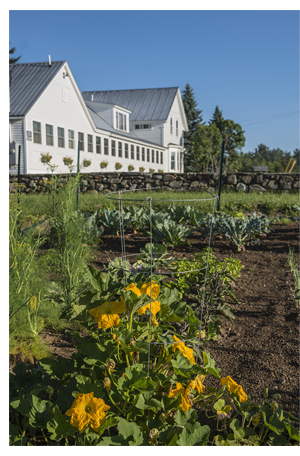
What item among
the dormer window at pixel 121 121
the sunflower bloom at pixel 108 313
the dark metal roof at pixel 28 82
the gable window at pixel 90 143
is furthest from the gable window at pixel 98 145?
the sunflower bloom at pixel 108 313

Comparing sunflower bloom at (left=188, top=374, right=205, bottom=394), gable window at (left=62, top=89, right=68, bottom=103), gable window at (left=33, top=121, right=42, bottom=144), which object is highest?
gable window at (left=62, top=89, right=68, bottom=103)

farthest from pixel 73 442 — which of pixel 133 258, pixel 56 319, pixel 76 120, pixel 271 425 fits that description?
pixel 76 120

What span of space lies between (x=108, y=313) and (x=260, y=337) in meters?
1.49

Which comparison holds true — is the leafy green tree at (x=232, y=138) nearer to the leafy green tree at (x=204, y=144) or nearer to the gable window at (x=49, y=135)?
the leafy green tree at (x=204, y=144)

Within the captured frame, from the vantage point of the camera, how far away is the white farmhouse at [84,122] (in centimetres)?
1570

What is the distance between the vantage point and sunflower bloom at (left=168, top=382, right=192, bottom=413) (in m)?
1.53

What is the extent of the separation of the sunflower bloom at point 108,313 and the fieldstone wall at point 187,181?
24.1 feet

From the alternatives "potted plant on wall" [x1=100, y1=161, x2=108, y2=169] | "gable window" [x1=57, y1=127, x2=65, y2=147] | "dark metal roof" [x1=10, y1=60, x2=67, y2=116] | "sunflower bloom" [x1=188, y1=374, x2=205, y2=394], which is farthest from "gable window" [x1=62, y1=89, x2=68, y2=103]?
"sunflower bloom" [x1=188, y1=374, x2=205, y2=394]

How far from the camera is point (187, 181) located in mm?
10414

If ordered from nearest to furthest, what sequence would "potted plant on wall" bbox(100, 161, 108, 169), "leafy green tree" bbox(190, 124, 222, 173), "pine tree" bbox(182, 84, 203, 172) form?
"potted plant on wall" bbox(100, 161, 108, 169), "leafy green tree" bbox(190, 124, 222, 173), "pine tree" bbox(182, 84, 203, 172)

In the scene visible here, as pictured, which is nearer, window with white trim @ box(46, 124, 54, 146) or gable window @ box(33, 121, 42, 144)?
gable window @ box(33, 121, 42, 144)

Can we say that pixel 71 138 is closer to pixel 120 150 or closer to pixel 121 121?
pixel 120 150

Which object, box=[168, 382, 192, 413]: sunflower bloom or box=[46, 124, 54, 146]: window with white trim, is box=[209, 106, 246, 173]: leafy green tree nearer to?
box=[46, 124, 54, 146]: window with white trim

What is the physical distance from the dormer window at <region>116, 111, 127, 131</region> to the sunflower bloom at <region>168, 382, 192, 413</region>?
24.2 metres
